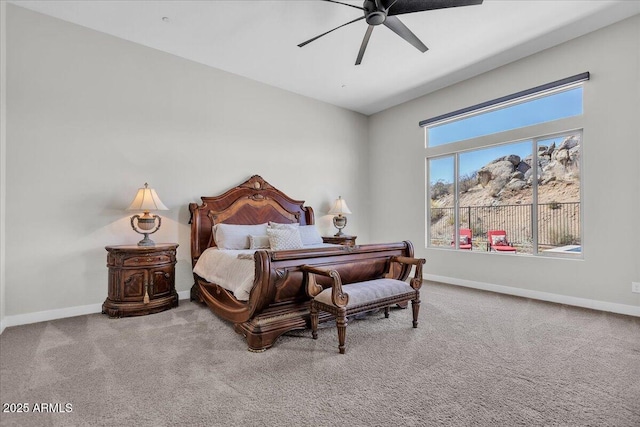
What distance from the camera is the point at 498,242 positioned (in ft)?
15.3

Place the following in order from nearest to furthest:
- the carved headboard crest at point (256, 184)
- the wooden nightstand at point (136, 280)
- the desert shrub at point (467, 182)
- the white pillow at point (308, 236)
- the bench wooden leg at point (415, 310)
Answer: the bench wooden leg at point (415, 310) < the wooden nightstand at point (136, 280) < the white pillow at point (308, 236) < the carved headboard crest at point (256, 184) < the desert shrub at point (467, 182)

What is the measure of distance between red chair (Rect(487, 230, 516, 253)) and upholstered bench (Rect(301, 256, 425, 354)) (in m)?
2.30

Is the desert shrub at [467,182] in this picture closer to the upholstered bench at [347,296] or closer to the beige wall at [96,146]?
A: the upholstered bench at [347,296]

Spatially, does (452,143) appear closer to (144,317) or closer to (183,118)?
(183,118)

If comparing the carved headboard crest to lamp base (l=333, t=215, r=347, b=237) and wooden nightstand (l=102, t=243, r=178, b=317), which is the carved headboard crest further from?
wooden nightstand (l=102, t=243, r=178, b=317)

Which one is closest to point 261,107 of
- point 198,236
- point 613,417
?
point 198,236

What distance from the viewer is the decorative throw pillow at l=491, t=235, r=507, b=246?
4596mm

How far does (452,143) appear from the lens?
5109 millimetres

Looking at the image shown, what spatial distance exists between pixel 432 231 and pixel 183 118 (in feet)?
14.3

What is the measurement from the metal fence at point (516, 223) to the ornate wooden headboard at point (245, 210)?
7.55 feet

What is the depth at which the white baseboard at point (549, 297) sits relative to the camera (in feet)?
11.1

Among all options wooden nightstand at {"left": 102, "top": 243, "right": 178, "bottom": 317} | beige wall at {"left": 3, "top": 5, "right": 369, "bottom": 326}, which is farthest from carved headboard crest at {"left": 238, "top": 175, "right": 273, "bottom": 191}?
wooden nightstand at {"left": 102, "top": 243, "right": 178, "bottom": 317}

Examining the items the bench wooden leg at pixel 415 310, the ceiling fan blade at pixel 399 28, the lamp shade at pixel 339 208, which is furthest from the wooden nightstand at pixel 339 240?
the ceiling fan blade at pixel 399 28

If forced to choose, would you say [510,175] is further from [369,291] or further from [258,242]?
[258,242]
